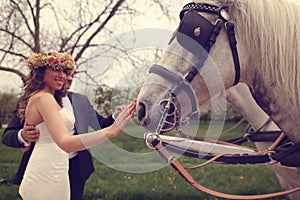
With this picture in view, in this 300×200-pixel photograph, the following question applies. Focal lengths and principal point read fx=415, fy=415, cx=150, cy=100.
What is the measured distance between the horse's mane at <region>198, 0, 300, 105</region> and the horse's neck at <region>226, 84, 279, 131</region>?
4.07 feet

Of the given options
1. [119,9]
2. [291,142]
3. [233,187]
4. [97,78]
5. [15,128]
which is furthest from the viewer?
[233,187]

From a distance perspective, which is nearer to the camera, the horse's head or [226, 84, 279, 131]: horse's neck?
the horse's head

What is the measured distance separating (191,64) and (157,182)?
4295 millimetres

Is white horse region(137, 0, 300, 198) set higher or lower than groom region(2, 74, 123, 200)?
higher

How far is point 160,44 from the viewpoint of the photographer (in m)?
1.89

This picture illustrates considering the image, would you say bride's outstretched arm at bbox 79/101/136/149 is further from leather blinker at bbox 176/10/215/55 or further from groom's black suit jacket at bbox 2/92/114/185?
groom's black suit jacket at bbox 2/92/114/185

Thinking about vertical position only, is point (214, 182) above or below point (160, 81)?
below

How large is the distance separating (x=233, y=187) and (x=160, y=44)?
173 inches

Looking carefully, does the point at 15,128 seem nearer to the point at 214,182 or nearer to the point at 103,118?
the point at 103,118

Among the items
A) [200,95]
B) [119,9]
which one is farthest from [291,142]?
[119,9]

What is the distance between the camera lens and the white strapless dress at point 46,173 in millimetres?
2043

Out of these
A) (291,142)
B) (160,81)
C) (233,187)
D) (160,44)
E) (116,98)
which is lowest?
(233,187)

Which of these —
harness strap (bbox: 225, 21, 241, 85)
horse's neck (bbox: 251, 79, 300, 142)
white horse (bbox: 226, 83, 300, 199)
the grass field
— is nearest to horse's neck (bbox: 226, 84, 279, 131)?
white horse (bbox: 226, 83, 300, 199)

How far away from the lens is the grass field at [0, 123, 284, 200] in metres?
5.47
